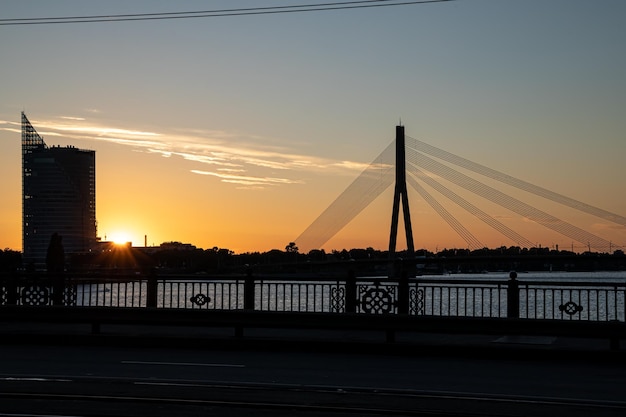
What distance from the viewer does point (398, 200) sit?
198 ft

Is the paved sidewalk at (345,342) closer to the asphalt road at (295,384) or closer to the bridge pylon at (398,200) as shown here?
the asphalt road at (295,384)

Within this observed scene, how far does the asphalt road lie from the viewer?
34.1 feet

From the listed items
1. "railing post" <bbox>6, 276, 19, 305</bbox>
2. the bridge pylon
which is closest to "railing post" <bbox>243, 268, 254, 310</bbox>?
"railing post" <bbox>6, 276, 19, 305</bbox>

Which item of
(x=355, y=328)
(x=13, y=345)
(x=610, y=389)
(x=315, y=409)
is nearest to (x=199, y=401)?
(x=315, y=409)

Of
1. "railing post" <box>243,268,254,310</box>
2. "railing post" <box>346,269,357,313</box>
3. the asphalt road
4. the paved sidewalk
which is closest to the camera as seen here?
the asphalt road

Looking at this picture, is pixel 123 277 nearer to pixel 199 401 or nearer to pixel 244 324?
pixel 244 324

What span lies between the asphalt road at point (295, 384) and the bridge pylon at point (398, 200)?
39.7 metres

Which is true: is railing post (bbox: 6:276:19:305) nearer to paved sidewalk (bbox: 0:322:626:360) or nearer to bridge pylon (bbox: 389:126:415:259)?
paved sidewalk (bbox: 0:322:626:360)

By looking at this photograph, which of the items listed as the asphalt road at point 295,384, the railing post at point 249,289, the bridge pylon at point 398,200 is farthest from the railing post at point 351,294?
the bridge pylon at point 398,200

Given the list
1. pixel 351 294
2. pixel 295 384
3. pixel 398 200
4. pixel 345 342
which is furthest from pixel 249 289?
pixel 398 200

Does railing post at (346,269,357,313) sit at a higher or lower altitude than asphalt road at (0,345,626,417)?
higher

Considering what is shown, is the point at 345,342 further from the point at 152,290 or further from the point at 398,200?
the point at 398,200

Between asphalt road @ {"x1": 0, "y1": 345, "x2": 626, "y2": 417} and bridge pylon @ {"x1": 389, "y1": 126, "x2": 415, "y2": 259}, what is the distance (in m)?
39.7

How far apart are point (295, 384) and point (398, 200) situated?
48332 mm
